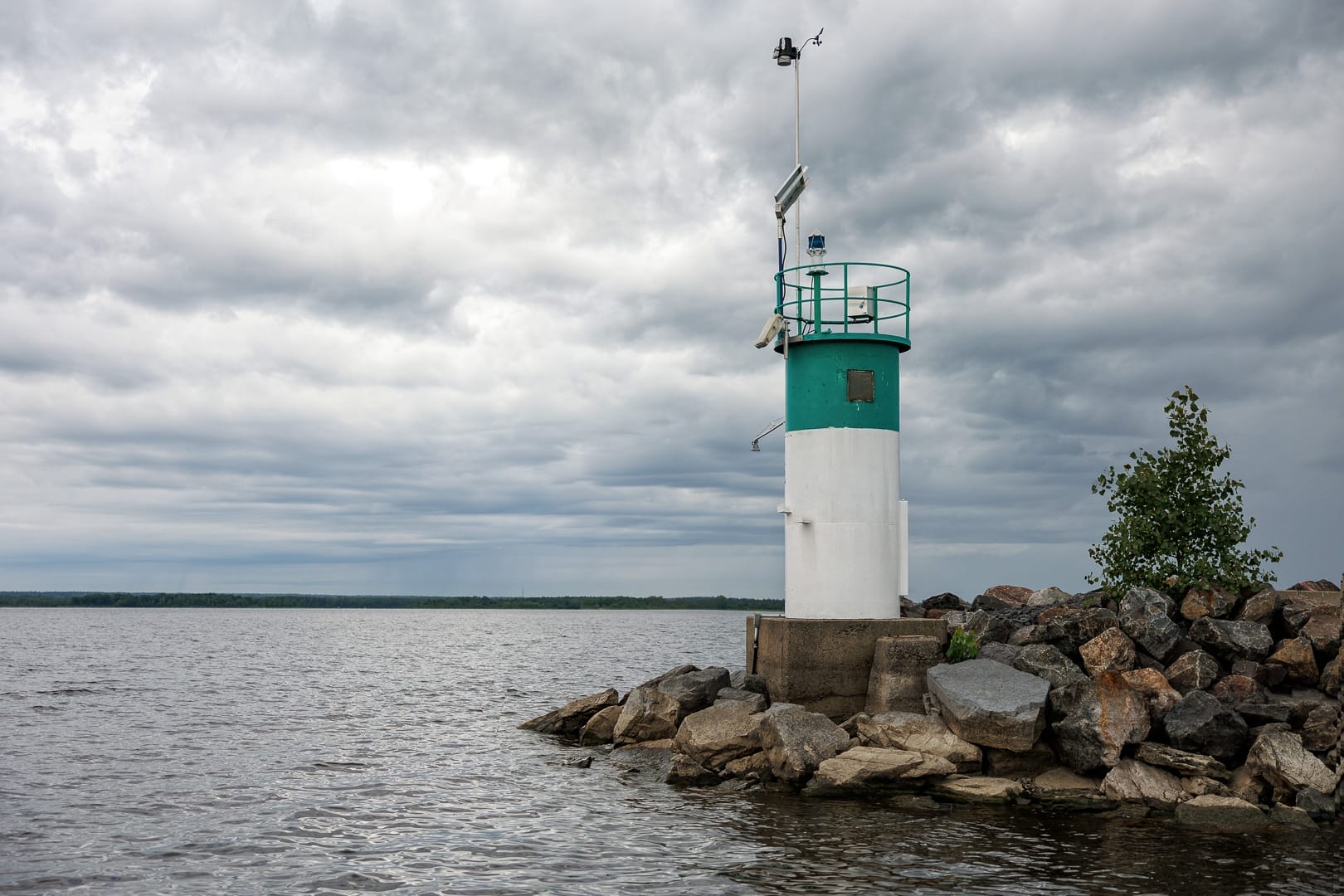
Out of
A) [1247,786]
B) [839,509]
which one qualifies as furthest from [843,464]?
[1247,786]

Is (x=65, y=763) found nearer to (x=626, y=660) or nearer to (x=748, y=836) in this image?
(x=748, y=836)

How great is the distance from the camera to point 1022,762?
18328 mm

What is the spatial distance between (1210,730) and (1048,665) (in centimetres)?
288

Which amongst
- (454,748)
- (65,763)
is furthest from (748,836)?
(65,763)

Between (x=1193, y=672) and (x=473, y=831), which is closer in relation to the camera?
(x=473, y=831)

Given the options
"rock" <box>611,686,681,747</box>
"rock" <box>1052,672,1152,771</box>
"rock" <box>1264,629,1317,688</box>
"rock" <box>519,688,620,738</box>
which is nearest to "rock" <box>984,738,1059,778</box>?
"rock" <box>1052,672,1152,771</box>

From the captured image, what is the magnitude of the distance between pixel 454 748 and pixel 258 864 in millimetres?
11268

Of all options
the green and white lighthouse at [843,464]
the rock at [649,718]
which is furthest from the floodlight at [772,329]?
the rock at [649,718]

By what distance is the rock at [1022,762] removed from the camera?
1828cm

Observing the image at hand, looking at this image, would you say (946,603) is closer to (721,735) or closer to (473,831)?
(721,735)

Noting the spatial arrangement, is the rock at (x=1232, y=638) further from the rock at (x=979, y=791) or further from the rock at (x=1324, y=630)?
the rock at (x=979, y=791)

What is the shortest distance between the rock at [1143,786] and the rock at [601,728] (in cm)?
1120

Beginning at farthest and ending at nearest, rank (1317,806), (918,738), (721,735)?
1. (721,735)
2. (918,738)
3. (1317,806)

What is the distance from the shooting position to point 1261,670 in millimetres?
19516
